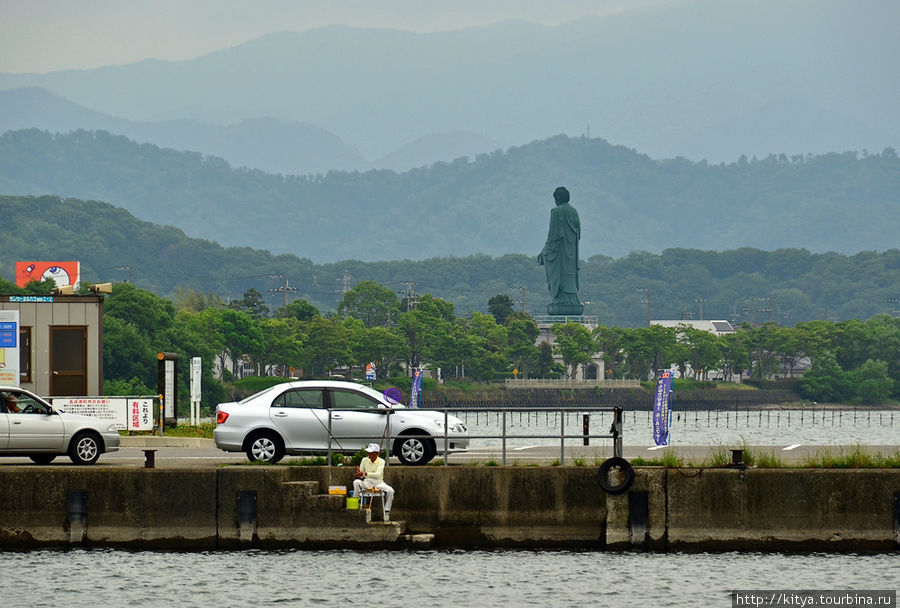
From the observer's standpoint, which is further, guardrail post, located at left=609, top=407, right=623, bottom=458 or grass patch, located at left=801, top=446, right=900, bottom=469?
grass patch, located at left=801, top=446, right=900, bottom=469

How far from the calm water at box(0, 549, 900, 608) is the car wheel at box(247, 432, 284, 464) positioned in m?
2.25

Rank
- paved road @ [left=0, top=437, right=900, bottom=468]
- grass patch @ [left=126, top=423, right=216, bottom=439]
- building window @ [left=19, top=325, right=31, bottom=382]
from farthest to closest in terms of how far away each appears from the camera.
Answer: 1. building window @ [left=19, top=325, right=31, bottom=382]
2. grass patch @ [left=126, top=423, right=216, bottom=439]
3. paved road @ [left=0, top=437, right=900, bottom=468]

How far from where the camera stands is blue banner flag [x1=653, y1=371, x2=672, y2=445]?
155 feet

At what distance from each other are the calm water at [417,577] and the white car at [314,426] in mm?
2337

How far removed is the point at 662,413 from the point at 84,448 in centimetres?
2225

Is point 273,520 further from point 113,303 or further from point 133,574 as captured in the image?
point 113,303

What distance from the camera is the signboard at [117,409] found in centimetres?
4312

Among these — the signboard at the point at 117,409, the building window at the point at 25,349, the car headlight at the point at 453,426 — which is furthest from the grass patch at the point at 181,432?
the car headlight at the point at 453,426

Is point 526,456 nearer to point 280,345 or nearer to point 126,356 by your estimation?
point 126,356

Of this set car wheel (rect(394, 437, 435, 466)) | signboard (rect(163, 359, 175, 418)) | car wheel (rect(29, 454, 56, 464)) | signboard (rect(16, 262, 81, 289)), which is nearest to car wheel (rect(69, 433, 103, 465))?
car wheel (rect(29, 454, 56, 464))

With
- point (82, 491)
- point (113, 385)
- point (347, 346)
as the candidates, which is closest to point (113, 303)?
point (113, 385)

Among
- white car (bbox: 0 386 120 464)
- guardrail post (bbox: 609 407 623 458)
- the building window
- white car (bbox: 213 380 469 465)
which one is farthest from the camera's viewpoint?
the building window

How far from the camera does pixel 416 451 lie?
1240 inches

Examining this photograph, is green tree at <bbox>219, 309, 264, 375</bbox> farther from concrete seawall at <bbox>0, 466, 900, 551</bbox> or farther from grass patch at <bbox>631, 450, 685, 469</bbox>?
grass patch at <bbox>631, 450, 685, 469</bbox>
